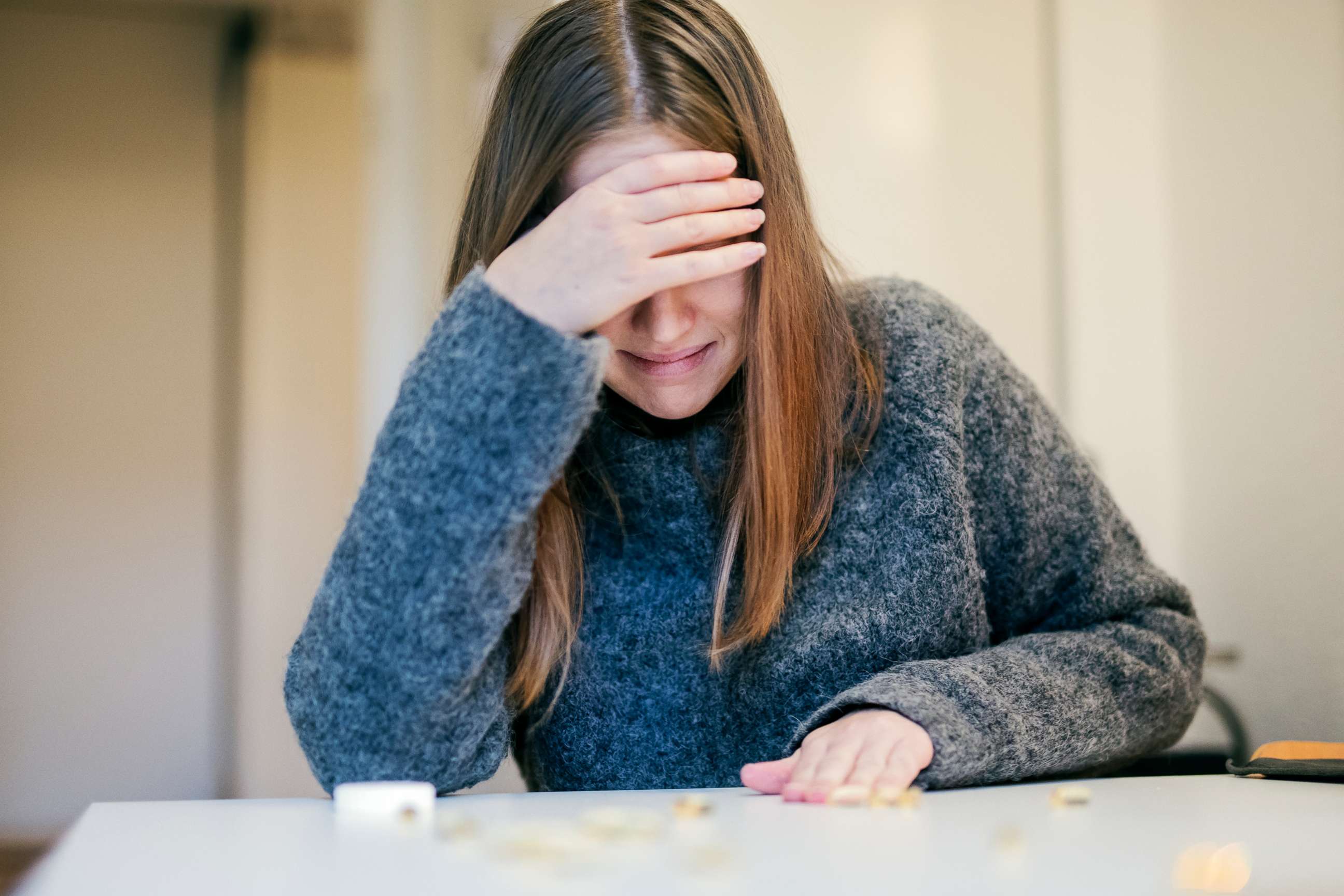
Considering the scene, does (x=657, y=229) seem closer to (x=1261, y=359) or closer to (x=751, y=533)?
(x=751, y=533)

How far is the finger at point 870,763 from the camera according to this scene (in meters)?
0.61

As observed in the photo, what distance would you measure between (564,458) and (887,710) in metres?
0.25

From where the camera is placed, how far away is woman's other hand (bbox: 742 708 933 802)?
609mm

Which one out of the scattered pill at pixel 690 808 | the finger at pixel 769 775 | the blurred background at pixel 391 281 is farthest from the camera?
the blurred background at pixel 391 281

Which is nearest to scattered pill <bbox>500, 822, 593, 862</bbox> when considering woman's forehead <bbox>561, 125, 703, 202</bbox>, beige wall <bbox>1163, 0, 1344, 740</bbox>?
woman's forehead <bbox>561, 125, 703, 202</bbox>

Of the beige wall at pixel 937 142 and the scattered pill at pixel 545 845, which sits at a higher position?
the beige wall at pixel 937 142

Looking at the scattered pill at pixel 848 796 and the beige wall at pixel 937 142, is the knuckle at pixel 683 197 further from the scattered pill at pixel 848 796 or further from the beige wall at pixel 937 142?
the beige wall at pixel 937 142

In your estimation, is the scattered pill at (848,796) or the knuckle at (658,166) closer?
the scattered pill at (848,796)

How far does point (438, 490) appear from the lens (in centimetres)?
68

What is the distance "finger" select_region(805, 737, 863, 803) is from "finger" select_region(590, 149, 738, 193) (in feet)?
1.25

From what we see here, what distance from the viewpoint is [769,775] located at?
0.64m

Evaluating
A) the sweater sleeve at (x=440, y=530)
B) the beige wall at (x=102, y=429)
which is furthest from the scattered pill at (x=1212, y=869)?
the beige wall at (x=102, y=429)

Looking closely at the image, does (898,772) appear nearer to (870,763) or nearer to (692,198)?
(870,763)

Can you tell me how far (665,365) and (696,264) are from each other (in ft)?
0.32
